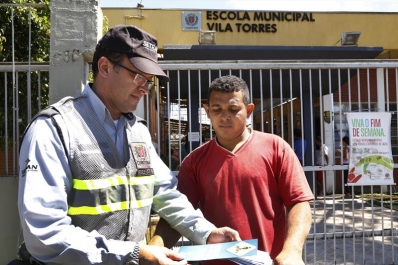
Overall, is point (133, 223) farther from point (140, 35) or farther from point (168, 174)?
point (140, 35)

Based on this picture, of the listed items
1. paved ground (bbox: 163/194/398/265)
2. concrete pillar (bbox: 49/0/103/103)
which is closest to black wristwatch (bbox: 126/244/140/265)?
concrete pillar (bbox: 49/0/103/103)

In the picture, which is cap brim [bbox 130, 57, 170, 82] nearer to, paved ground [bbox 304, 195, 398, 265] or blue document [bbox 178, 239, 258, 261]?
blue document [bbox 178, 239, 258, 261]

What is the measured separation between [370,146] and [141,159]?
3162 mm

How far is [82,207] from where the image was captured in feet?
5.90

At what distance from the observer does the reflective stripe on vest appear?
1.79 metres

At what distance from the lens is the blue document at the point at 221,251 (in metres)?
1.95

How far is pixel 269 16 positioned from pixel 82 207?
1467 cm

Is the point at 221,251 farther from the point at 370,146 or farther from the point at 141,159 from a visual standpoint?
the point at 370,146

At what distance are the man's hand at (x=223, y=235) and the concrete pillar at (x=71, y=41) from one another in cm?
220

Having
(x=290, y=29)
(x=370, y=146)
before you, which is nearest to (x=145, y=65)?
(x=370, y=146)

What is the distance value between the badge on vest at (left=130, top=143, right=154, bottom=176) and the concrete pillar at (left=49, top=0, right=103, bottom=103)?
195cm

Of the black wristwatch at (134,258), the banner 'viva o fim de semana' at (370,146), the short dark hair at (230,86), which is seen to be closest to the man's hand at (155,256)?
the black wristwatch at (134,258)

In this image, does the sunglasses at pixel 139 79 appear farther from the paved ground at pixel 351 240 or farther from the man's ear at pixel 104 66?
the paved ground at pixel 351 240

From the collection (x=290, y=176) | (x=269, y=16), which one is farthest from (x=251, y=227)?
(x=269, y=16)
